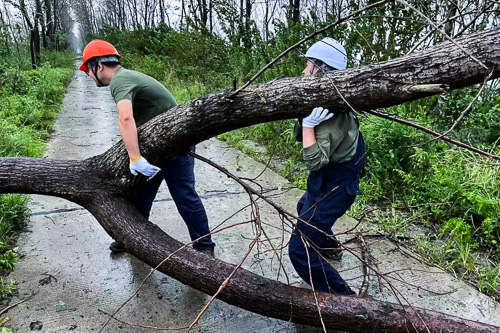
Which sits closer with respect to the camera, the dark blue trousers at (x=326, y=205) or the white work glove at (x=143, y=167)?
the dark blue trousers at (x=326, y=205)

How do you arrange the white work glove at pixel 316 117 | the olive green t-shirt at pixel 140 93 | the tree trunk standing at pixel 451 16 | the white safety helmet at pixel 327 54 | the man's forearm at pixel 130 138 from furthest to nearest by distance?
the olive green t-shirt at pixel 140 93, the man's forearm at pixel 130 138, the white safety helmet at pixel 327 54, the white work glove at pixel 316 117, the tree trunk standing at pixel 451 16

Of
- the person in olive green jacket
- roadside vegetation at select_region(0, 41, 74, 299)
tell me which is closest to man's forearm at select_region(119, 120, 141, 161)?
the person in olive green jacket

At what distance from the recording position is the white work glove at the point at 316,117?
2.06 m

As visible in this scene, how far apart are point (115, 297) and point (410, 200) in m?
3.00

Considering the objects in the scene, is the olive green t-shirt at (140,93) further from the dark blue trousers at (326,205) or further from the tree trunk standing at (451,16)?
the tree trunk standing at (451,16)

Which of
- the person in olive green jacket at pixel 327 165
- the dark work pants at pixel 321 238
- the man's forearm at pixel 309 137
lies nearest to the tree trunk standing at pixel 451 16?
the person in olive green jacket at pixel 327 165

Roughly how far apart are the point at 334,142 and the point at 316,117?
7.7 inches

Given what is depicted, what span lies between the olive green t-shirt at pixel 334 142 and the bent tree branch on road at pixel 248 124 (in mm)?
189

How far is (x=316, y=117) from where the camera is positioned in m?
2.09

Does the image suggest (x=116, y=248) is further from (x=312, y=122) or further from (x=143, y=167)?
(x=312, y=122)

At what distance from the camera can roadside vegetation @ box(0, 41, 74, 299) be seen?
3.18 m

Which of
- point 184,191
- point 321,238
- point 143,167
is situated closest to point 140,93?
point 143,167

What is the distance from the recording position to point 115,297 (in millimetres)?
2629

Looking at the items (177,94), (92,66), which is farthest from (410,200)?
(177,94)
